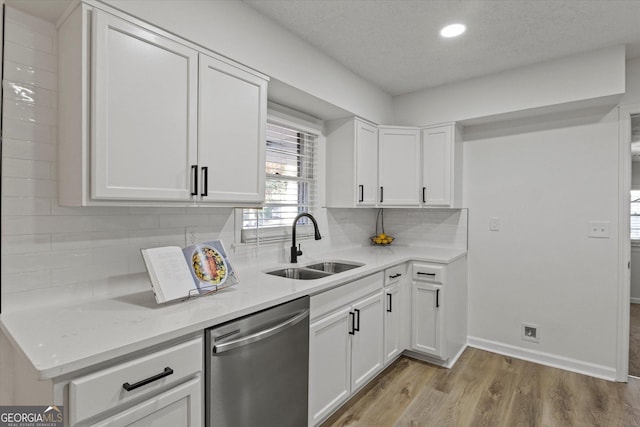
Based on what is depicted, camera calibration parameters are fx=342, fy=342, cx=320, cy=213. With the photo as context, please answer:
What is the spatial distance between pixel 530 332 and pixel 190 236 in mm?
2970

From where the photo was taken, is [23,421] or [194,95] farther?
[194,95]

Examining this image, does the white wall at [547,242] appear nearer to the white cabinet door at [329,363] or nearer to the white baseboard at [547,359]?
the white baseboard at [547,359]

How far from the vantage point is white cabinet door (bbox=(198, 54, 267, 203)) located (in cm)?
173

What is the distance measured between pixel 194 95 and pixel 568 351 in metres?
3.43

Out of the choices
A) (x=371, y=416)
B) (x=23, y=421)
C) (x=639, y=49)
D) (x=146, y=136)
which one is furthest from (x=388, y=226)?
(x=23, y=421)

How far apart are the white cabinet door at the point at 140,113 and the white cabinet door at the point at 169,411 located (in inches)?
31.2

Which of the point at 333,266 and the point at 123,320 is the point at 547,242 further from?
the point at 123,320

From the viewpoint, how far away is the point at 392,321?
2725 mm

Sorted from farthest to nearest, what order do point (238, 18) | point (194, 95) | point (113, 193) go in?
point (238, 18) < point (194, 95) < point (113, 193)

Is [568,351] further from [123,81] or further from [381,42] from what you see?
[123,81]

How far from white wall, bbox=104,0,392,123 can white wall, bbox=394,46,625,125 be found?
73 centimetres

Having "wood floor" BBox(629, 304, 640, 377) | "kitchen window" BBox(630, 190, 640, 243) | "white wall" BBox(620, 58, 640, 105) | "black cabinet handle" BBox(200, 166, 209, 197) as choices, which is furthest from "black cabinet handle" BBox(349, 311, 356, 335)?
"kitchen window" BBox(630, 190, 640, 243)

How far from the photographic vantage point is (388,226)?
383 centimetres

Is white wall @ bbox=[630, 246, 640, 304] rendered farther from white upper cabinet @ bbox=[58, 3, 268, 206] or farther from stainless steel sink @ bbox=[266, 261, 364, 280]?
white upper cabinet @ bbox=[58, 3, 268, 206]
